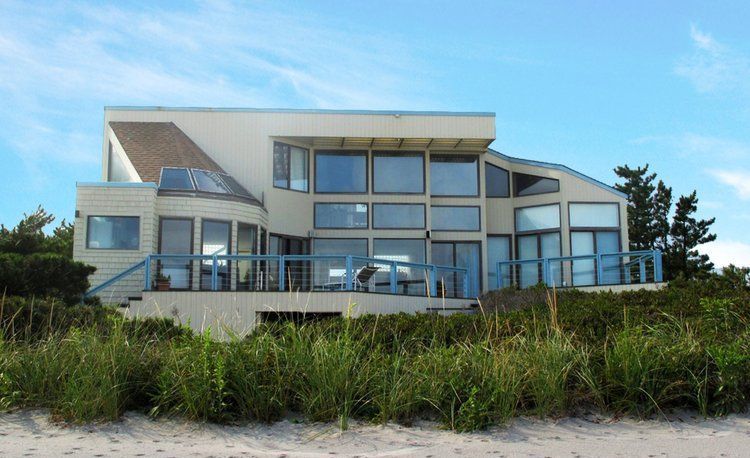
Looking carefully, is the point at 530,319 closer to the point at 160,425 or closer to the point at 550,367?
the point at 550,367

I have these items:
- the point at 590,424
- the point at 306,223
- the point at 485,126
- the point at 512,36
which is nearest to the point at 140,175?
the point at 306,223

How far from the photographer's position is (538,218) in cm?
2312

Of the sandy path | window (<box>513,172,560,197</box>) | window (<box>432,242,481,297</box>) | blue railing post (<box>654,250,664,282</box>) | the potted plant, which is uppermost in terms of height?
window (<box>513,172,560,197</box>)

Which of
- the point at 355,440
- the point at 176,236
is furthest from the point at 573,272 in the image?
the point at 355,440

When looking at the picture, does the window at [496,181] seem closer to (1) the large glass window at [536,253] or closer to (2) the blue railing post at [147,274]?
(1) the large glass window at [536,253]

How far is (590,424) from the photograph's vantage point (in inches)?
280

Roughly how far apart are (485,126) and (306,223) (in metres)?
5.63

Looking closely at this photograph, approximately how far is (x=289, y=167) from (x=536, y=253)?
7.55 metres

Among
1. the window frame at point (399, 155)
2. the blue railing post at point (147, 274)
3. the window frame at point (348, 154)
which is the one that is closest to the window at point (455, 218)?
the window frame at point (399, 155)

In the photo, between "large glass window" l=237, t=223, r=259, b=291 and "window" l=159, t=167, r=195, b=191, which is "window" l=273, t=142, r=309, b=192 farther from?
"window" l=159, t=167, r=195, b=191

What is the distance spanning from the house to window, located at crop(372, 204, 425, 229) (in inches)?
1.1

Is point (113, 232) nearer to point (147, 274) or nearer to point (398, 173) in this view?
point (147, 274)

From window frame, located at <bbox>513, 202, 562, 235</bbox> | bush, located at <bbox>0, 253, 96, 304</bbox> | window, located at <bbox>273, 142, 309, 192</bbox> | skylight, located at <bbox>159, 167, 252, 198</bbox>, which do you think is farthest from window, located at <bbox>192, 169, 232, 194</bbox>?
window frame, located at <bbox>513, 202, 562, 235</bbox>

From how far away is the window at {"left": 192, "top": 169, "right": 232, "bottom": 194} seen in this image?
62.7 feet
